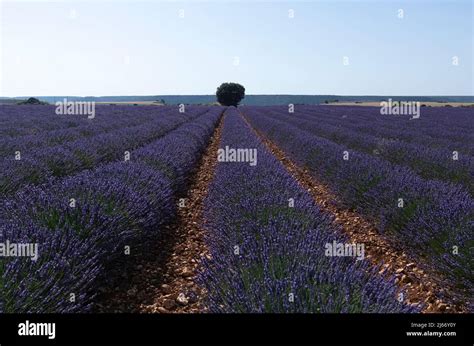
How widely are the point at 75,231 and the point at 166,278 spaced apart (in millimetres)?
855

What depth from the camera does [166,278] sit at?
10.2ft

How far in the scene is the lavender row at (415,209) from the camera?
2705mm

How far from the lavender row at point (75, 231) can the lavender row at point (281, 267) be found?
63 centimetres

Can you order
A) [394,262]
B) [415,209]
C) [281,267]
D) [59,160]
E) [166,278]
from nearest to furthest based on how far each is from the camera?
[281,267] < [166,278] < [394,262] < [415,209] < [59,160]

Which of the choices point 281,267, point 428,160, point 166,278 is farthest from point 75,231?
point 428,160

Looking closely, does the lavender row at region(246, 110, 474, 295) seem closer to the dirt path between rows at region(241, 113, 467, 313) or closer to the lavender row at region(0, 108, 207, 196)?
the dirt path between rows at region(241, 113, 467, 313)

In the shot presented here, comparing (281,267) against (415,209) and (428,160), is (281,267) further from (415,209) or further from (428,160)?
(428,160)

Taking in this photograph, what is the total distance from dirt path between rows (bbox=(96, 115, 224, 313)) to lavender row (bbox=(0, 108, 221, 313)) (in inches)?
5.4

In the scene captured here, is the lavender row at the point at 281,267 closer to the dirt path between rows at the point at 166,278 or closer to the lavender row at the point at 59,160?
the dirt path between rows at the point at 166,278

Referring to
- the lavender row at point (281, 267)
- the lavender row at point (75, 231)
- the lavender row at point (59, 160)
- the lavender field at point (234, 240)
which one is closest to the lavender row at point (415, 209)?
the lavender field at point (234, 240)

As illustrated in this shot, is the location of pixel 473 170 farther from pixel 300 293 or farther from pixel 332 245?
pixel 300 293

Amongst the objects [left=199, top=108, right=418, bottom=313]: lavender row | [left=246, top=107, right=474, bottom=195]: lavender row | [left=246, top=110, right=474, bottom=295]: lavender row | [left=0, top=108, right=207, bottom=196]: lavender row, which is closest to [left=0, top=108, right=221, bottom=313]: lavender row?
[left=199, top=108, right=418, bottom=313]: lavender row
